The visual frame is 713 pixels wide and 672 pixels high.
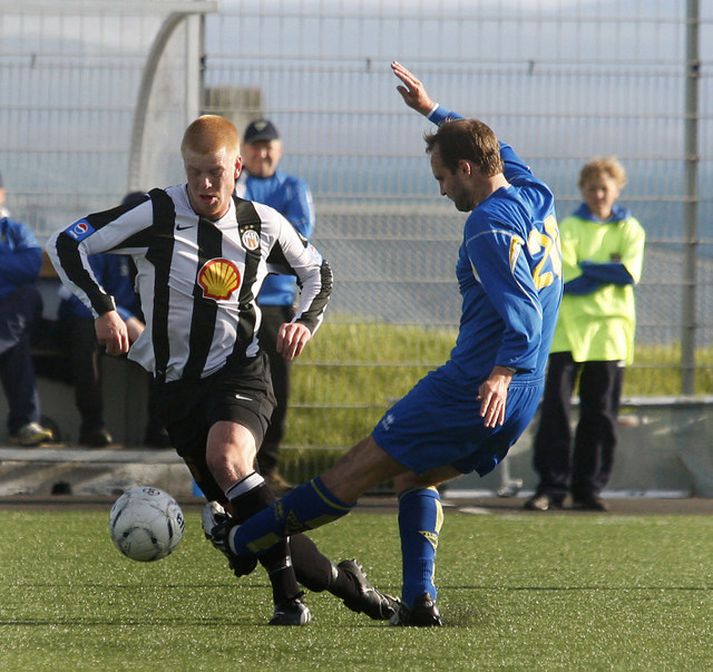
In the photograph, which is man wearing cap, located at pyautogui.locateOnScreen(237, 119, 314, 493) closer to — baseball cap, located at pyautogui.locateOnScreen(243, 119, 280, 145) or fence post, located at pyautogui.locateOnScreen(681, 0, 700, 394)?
baseball cap, located at pyautogui.locateOnScreen(243, 119, 280, 145)

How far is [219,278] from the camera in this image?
18.5ft

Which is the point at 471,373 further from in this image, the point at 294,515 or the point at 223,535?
the point at 223,535

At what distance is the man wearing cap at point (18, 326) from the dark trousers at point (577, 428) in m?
3.25

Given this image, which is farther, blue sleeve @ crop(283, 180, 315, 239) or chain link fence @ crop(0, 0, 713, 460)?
chain link fence @ crop(0, 0, 713, 460)

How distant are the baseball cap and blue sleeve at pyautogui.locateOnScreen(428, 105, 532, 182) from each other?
3.60 metres

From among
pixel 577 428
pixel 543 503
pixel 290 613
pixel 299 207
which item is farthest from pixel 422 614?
pixel 299 207

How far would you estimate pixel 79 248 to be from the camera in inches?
220

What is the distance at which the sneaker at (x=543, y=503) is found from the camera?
361 inches

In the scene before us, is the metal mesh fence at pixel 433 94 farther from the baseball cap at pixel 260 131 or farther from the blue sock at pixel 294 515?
the blue sock at pixel 294 515

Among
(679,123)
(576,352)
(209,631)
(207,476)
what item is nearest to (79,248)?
(207,476)

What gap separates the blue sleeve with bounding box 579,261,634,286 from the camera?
362 inches

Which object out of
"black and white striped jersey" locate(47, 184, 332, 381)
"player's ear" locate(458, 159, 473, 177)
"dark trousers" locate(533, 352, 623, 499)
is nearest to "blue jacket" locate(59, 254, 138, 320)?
"dark trousers" locate(533, 352, 623, 499)

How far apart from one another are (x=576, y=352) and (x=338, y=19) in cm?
277

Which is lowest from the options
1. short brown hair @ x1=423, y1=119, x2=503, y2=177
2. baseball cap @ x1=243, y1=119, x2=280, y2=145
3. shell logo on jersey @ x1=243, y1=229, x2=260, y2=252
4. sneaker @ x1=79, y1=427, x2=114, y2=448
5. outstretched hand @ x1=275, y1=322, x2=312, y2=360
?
sneaker @ x1=79, y1=427, x2=114, y2=448
